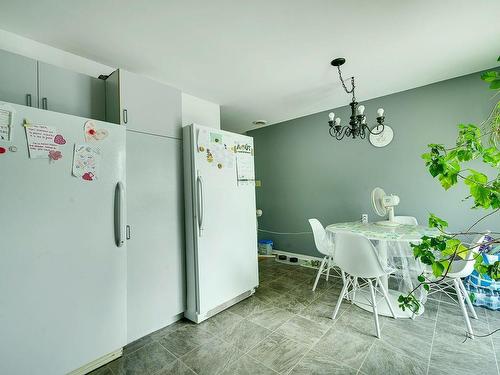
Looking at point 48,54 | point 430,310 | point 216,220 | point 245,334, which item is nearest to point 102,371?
point 245,334

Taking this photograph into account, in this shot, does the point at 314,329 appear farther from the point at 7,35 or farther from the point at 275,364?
the point at 7,35

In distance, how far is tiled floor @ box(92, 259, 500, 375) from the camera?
1.53m

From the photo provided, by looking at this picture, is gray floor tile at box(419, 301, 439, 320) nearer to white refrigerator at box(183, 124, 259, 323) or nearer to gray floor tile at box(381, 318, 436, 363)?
gray floor tile at box(381, 318, 436, 363)

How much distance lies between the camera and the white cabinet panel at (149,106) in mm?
1799

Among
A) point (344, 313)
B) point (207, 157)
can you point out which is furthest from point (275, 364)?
point (207, 157)

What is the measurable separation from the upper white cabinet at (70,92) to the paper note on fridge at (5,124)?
435 millimetres

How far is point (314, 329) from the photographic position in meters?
1.95

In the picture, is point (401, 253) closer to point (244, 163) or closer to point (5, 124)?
point (244, 163)

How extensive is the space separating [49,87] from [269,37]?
1669 mm

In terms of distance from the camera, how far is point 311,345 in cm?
175

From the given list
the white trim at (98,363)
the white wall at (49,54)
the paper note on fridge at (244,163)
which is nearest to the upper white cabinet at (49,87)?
the white wall at (49,54)

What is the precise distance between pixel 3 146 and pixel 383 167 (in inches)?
141

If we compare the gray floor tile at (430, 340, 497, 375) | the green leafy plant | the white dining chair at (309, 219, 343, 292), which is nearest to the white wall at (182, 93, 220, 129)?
the white dining chair at (309, 219, 343, 292)

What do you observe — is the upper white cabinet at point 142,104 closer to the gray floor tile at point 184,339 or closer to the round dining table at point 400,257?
the gray floor tile at point 184,339
